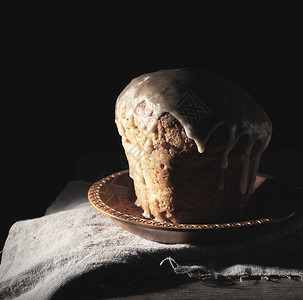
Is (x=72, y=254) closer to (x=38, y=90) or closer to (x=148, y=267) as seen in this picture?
(x=148, y=267)

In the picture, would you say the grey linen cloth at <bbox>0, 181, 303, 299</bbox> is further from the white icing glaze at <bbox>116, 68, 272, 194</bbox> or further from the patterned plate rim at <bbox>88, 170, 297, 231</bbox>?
the white icing glaze at <bbox>116, 68, 272, 194</bbox>

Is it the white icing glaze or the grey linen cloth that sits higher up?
the white icing glaze

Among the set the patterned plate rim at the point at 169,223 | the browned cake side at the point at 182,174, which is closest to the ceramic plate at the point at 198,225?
the patterned plate rim at the point at 169,223

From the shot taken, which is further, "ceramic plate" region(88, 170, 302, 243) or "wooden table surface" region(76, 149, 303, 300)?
"ceramic plate" region(88, 170, 302, 243)

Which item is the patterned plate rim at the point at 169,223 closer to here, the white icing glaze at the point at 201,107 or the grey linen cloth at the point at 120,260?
the grey linen cloth at the point at 120,260

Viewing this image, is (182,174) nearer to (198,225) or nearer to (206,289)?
(198,225)

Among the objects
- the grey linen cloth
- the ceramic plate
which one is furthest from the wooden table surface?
the ceramic plate

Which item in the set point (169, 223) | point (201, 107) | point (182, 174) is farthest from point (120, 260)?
point (201, 107)
